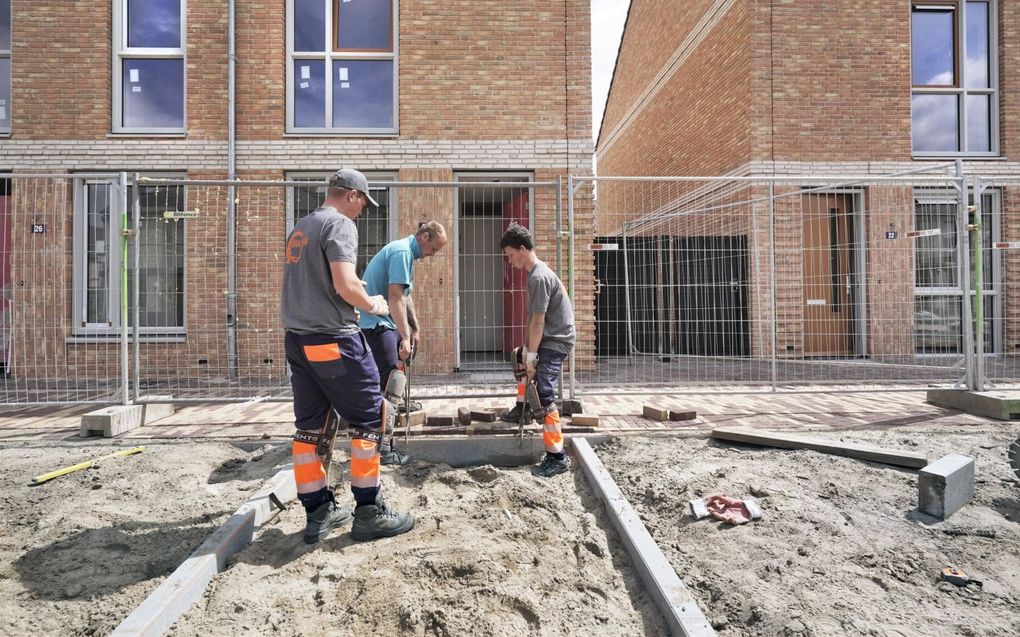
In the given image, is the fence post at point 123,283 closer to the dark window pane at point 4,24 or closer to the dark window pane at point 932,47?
the dark window pane at point 4,24

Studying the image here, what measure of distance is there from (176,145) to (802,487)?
966 centimetres

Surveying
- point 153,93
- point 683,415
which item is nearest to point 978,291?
point 683,415

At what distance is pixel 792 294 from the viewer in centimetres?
963

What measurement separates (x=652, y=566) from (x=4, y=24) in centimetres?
1277

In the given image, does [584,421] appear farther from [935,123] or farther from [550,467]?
[935,123]

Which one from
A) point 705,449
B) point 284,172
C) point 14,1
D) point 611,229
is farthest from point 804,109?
point 14,1

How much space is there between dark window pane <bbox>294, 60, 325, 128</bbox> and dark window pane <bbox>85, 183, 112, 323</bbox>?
315 centimetres

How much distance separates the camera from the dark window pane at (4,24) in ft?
31.0

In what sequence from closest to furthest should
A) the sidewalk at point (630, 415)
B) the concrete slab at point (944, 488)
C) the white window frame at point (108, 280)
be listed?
1. the concrete slab at point (944, 488)
2. the sidewalk at point (630, 415)
3. the white window frame at point (108, 280)

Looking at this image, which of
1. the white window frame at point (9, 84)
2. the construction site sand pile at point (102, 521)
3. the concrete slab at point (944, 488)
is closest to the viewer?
the construction site sand pile at point (102, 521)

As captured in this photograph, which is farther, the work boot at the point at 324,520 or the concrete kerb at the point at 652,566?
the work boot at the point at 324,520

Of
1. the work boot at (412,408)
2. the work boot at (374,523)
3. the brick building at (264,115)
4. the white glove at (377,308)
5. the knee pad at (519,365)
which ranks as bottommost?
the work boot at (374,523)

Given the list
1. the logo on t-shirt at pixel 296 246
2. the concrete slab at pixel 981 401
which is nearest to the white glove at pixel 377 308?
the logo on t-shirt at pixel 296 246

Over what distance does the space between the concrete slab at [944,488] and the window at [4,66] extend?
12.5 metres
